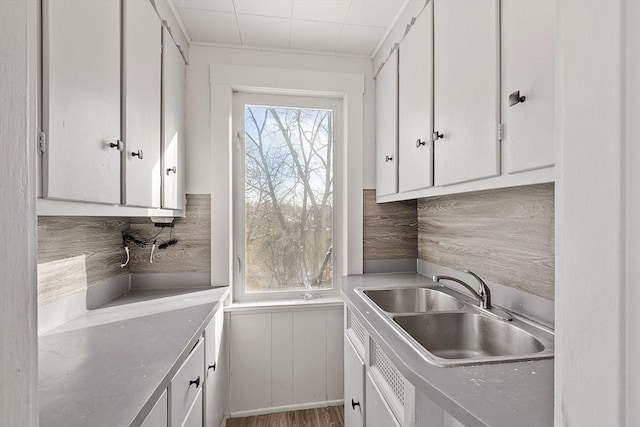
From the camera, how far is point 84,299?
1.41 meters

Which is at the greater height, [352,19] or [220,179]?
[352,19]

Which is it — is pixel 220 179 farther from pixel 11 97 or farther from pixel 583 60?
pixel 583 60

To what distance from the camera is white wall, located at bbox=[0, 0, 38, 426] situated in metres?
0.27

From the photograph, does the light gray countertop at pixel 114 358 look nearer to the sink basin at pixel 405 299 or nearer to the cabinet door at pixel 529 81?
the sink basin at pixel 405 299

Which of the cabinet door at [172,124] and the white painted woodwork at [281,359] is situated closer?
the cabinet door at [172,124]

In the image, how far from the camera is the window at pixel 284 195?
83.4 inches

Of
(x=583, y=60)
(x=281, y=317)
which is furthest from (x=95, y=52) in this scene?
(x=281, y=317)

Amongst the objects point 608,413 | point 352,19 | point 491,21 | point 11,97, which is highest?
point 352,19

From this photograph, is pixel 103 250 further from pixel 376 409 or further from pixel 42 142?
pixel 376 409

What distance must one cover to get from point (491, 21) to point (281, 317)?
5.97 ft

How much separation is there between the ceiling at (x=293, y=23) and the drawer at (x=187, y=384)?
1.68m

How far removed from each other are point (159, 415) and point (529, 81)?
4.52 ft

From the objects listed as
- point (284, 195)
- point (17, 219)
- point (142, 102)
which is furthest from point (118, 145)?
point (284, 195)

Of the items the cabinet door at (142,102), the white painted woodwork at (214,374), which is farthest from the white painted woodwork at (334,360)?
the cabinet door at (142,102)
